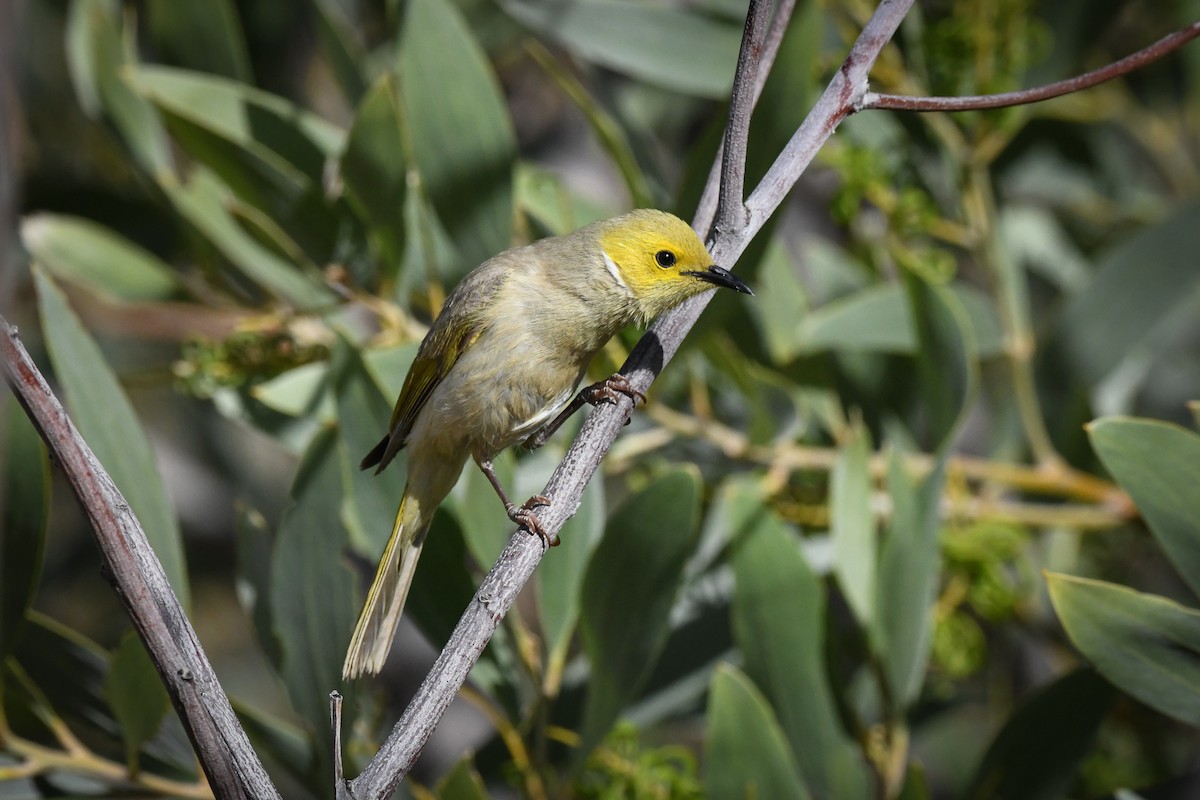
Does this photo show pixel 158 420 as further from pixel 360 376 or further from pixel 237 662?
pixel 360 376

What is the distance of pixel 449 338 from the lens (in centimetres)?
232

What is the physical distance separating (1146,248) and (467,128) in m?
1.64

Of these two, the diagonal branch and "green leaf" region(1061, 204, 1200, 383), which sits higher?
"green leaf" region(1061, 204, 1200, 383)

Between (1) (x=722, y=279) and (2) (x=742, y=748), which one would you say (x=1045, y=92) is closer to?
(1) (x=722, y=279)

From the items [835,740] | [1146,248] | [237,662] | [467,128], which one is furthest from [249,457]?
[1146,248]

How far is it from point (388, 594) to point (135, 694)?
1.51 ft

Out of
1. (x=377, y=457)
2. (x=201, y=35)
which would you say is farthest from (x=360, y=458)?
(x=201, y=35)

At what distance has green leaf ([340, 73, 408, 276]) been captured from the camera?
7.18 feet

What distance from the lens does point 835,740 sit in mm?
2270

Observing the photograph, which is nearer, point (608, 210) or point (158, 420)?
point (608, 210)

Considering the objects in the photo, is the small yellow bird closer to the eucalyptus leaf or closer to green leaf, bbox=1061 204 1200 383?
the eucalyptus leaf

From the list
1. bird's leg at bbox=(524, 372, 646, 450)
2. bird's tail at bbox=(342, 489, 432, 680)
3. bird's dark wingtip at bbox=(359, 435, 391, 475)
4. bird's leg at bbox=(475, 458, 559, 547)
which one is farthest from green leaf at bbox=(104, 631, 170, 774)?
bird's leg at bbox=(524, 372, 646, 450)

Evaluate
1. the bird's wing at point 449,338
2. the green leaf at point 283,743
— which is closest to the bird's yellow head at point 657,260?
the bird's wing at point 449,338

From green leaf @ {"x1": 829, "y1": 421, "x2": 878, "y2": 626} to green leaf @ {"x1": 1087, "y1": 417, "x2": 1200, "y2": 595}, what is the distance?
548mm
